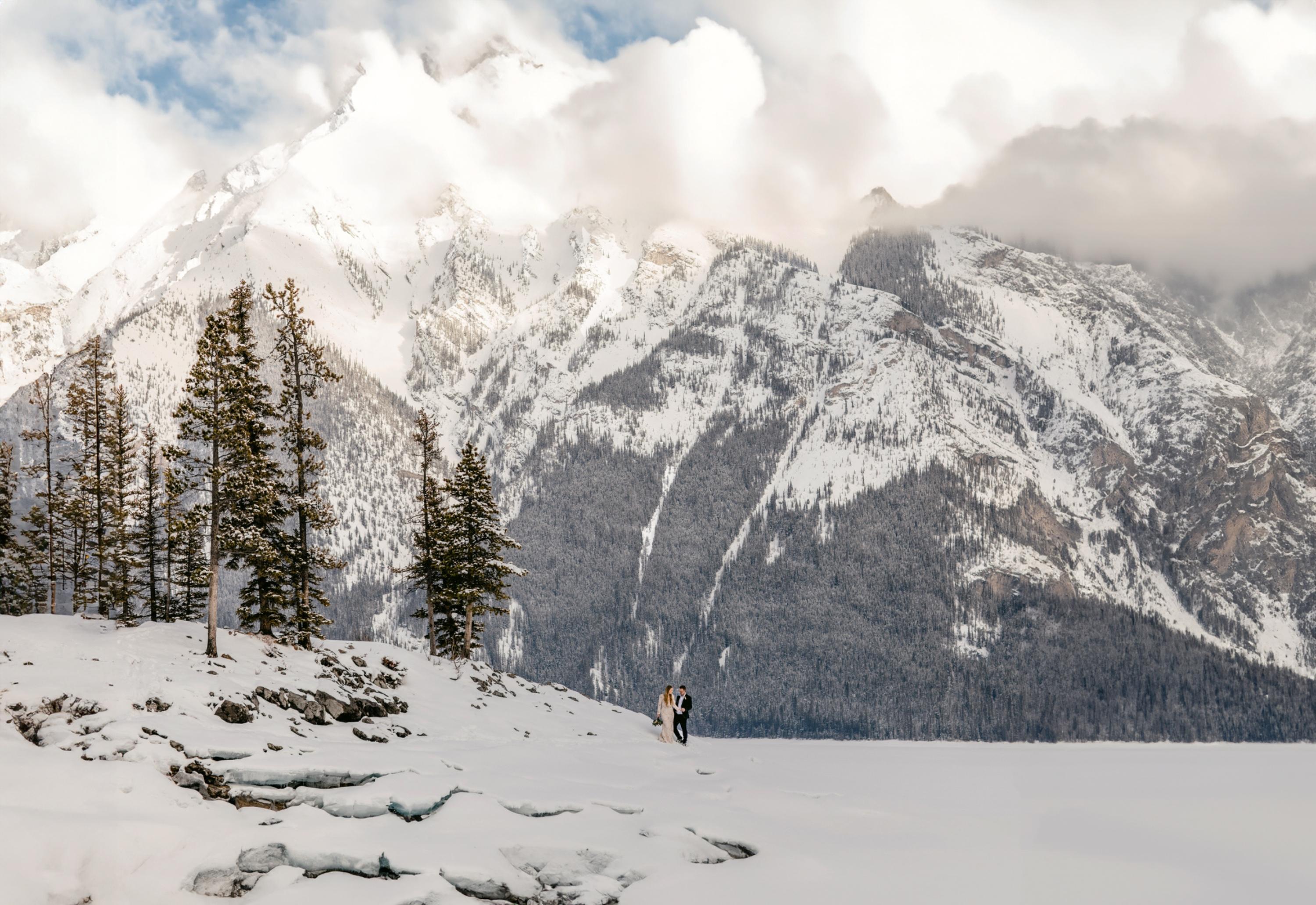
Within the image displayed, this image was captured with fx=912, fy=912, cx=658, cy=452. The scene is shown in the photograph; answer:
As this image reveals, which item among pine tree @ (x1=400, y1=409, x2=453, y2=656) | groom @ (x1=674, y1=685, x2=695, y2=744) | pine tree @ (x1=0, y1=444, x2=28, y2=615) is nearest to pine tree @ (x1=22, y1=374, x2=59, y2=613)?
pine tree @ (x1=0, y1=444, x2=28, y2=615)

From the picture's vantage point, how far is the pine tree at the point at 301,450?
39.8 meters

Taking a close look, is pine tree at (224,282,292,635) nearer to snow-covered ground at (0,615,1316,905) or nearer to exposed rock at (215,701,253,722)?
snow-covered ground at (0,615,1316,905)

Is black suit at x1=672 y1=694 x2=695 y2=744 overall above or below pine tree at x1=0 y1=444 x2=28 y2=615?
below

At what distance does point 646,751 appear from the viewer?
2972cm

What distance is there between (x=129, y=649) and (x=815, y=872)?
22893 mm

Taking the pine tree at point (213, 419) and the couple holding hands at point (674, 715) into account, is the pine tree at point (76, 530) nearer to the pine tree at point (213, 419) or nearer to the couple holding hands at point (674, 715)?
the pine tree at point (213, 419)

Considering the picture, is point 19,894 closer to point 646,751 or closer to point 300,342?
point 646,751

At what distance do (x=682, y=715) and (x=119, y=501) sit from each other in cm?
3964

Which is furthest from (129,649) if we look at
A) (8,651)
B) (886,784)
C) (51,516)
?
(51,516)

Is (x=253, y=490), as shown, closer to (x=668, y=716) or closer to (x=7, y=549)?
(x=668, y=716)

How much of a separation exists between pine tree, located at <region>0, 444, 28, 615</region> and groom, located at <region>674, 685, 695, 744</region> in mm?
39792

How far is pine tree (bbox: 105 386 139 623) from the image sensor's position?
51312mm

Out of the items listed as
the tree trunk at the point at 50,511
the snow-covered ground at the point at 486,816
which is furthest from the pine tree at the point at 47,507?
the snow-covered ground at the point at 486,816

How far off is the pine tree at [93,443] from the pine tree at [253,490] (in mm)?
11416
